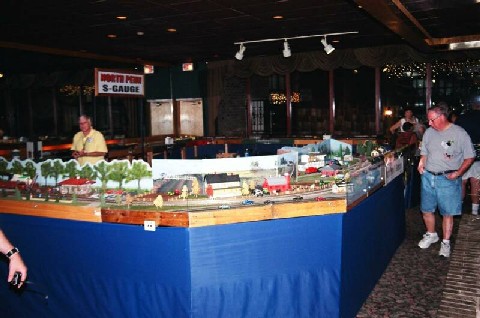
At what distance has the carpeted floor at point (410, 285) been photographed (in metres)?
3.85

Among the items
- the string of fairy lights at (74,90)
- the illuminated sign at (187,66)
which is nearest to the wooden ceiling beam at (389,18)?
the illuminated sign at (187,66)

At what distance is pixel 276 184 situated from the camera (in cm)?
373

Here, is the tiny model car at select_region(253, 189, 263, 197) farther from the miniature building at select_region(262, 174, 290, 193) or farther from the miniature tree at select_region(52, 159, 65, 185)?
the miniature tree at select_region(52, 159, 65, 185)

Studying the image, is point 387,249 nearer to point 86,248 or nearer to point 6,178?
point 86,248

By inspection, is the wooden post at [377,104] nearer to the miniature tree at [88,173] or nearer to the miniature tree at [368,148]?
the miniature tree at [368,148]

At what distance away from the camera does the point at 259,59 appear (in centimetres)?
1134

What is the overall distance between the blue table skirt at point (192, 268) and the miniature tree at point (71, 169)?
57 cm

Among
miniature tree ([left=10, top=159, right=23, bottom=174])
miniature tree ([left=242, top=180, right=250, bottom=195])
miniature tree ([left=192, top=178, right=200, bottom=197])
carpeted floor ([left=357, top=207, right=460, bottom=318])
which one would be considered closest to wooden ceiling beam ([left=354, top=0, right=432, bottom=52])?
miniature tree ([left=242, top=180, right=250, bottom=195])

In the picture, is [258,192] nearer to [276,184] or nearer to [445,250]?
[276,184]

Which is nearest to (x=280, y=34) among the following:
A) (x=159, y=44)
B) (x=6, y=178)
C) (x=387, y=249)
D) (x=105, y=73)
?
(x=159, y=44)

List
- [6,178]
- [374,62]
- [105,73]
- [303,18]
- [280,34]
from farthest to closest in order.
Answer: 1. [374,62]
2. [280,34]
3. [303,18]
4. [105,73]
5. [6,178]

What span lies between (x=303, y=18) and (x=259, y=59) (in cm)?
449

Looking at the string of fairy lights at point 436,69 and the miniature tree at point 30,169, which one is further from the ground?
the string of fairy lights at point 436,69

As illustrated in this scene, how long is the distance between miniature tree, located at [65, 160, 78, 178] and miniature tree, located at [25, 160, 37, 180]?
32cm
